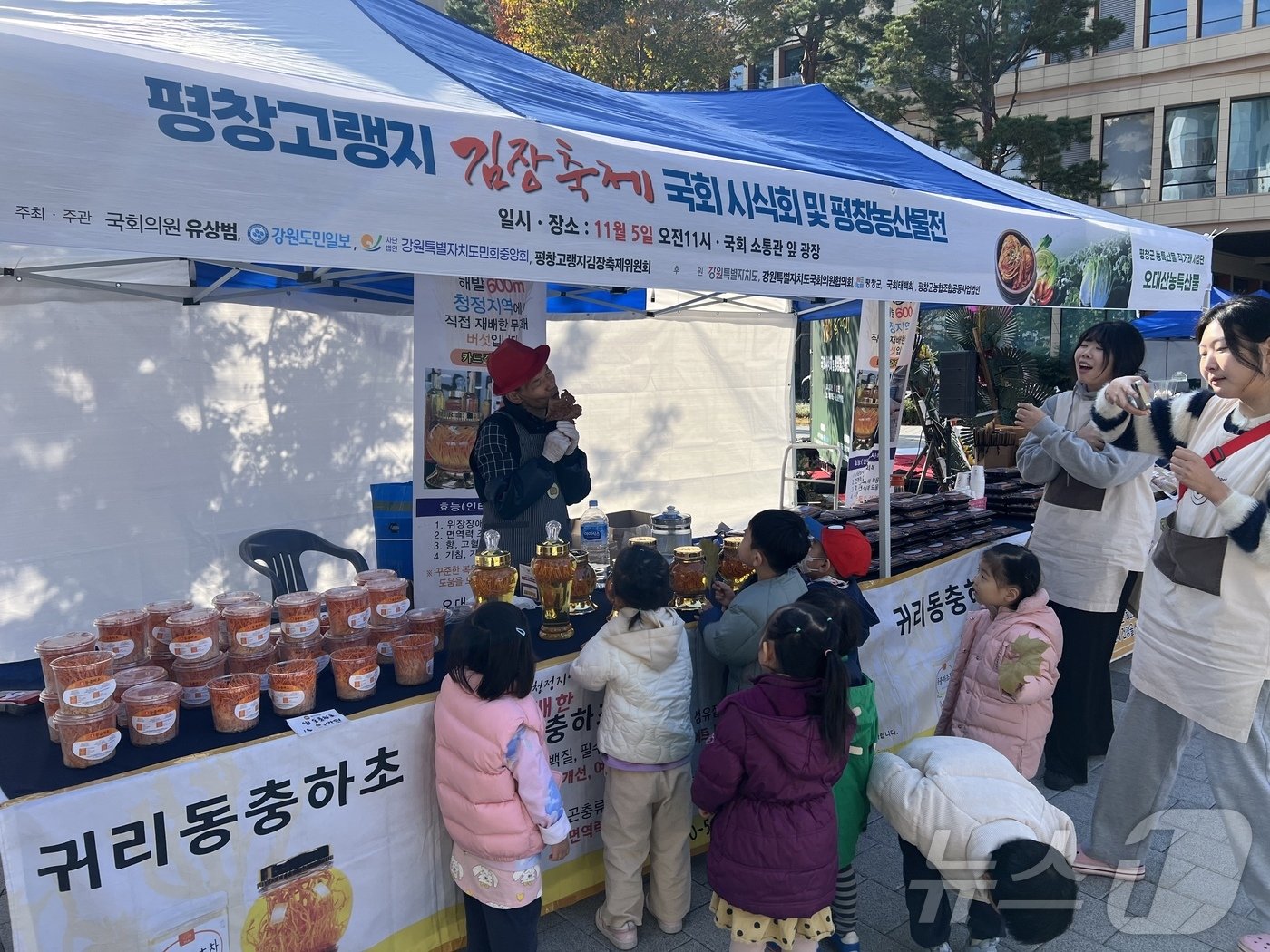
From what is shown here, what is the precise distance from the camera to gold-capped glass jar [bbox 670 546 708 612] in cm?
292

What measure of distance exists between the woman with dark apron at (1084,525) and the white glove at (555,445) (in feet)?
5.69

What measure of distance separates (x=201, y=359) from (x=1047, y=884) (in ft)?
13.6

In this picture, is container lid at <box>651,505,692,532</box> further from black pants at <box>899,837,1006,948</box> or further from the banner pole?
black pants at <box>899,837,1006,948</box>

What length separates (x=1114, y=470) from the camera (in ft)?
10.1

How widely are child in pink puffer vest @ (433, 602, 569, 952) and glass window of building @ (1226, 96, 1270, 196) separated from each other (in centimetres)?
2170

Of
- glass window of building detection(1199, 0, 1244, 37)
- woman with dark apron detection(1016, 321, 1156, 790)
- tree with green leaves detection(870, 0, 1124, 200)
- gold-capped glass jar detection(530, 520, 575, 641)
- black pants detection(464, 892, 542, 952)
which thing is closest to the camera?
black pants detection(464, 892, 542, 952)

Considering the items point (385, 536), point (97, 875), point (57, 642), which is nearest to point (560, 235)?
point (57, 642)

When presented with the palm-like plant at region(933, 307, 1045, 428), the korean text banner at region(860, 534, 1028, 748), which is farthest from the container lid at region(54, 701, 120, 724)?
the palm-like plant at region(933, 307, 1045, 428)

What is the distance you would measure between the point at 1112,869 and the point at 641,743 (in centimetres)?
169

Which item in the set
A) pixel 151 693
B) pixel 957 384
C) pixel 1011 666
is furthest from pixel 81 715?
pixel 957 384

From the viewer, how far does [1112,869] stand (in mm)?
2719

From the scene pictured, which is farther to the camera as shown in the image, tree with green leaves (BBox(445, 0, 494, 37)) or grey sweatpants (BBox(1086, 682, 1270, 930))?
tree with green leaves (BBox(445, 0, 494, 37))

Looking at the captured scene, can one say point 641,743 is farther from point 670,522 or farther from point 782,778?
point 670,522

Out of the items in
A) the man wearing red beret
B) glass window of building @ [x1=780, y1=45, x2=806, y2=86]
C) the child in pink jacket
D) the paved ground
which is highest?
glass window of building @ [x1=780, y1=45, x2=806, y2=86]
